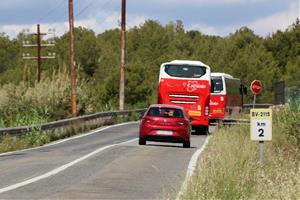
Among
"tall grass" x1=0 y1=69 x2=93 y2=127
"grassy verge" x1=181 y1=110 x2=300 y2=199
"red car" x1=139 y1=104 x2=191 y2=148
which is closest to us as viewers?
"grassy verge" x1=181 y1=110 x2=300 y2=199

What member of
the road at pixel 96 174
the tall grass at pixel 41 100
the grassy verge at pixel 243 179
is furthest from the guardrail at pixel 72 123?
the grassy verge at pixel 243 179

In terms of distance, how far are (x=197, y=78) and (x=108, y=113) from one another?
10.9m

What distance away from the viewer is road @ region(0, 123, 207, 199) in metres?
13.4

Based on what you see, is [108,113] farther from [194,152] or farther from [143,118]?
[194,152]

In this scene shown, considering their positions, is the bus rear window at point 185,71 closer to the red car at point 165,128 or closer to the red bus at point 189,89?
the red bus at point 189,89

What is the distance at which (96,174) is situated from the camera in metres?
16.6

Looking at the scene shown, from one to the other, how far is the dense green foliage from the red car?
64.5 feet

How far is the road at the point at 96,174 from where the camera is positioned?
13.4 meters

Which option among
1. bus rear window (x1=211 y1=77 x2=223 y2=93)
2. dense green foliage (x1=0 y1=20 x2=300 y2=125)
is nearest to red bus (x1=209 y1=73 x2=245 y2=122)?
bus rear window (x1=211 y1=77 x2=223 y2=93)

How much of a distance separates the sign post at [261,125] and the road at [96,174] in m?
1.72

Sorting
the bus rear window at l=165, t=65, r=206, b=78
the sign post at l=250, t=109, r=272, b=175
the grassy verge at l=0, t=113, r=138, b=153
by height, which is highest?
the bus rear window at l=165, t=65, r=206, b=78

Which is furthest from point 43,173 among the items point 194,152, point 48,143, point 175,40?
point 175,40

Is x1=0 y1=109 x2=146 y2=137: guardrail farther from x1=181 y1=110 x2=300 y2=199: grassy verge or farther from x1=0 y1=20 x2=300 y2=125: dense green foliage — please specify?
x1=181 y1=110 x2=300 y2=199: grassy verge

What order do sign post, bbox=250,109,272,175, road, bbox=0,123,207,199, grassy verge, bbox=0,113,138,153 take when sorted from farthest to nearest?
grassy verge, bbox=0,113,138,153 → sign post, bbox=250,109,272,175 → road, bbox=0,123,207,199
